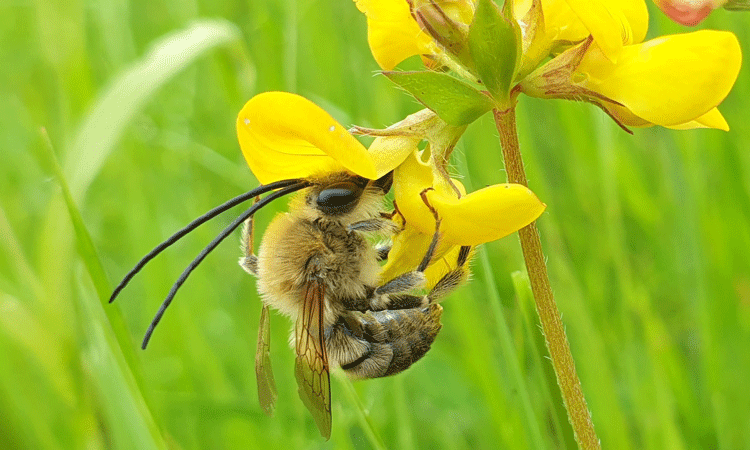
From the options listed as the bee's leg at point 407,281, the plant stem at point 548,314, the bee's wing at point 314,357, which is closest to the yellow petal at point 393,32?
the plant stem at point 548,314

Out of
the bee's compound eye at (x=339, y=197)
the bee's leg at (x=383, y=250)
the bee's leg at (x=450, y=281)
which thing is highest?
A: the bee's compound eye at (x=339, y=197)

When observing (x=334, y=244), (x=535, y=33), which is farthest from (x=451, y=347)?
(x=535, y=33)

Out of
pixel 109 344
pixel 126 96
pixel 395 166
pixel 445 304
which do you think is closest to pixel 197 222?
pixel 395 166

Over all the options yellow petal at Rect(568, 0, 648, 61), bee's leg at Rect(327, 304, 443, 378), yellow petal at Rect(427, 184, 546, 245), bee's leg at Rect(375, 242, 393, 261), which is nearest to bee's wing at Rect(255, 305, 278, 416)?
bee's leg at Rect(327, 304, 443, 378)

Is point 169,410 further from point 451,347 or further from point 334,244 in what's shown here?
point 334,244

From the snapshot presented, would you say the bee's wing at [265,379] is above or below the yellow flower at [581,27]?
below

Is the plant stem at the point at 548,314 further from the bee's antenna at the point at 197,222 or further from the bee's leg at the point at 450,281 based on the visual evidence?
the bee's antenna at the point at 197,222

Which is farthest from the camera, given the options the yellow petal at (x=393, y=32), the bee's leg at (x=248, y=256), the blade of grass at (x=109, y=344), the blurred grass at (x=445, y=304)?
the blurred grass at (x=445, y=304)
